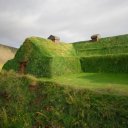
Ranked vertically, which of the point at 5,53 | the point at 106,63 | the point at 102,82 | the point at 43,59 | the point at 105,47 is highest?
the point at 5,53

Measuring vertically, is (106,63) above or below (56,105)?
above

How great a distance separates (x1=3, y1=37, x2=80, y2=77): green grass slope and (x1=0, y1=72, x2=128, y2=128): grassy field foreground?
19.2 feet

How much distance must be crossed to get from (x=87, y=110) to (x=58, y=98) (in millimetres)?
2790

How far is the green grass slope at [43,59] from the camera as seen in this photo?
27.6 meters

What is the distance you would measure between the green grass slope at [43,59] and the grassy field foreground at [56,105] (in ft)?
19.2

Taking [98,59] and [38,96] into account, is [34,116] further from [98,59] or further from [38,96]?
[98,59]

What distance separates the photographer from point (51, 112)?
57.3 ft

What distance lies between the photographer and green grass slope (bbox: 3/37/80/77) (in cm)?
2764

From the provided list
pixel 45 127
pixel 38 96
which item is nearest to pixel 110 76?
pixel 38 96

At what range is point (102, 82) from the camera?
22781 mm

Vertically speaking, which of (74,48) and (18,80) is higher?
(74,48)

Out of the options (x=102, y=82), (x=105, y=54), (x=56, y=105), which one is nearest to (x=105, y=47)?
(x=105, y=54)

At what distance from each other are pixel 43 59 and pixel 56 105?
10975 millimetres

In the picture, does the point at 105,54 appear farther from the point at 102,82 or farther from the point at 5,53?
the point at 5,53
